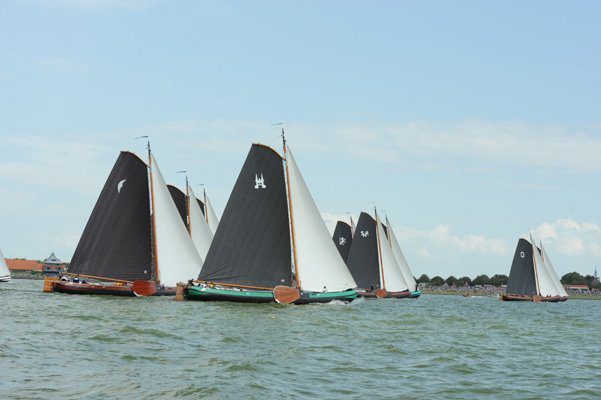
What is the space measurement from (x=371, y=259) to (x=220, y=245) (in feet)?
170

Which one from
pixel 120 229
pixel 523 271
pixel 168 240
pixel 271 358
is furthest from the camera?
pixel 523 271

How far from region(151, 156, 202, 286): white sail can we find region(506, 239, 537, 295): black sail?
66.1m

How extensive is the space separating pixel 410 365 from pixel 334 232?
91.2 m

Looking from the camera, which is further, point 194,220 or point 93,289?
point 194,220

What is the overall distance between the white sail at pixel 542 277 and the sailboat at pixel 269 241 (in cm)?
6764

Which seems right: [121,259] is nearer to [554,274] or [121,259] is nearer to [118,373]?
[118,373]

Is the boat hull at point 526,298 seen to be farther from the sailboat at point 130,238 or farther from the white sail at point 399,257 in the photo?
the sailboat at point 130,238

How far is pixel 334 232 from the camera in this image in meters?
118

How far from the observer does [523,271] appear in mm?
117938

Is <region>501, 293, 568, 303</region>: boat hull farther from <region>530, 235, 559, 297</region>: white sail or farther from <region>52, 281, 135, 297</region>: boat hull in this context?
<region>52, 281, 135, 297</region>: boat hull

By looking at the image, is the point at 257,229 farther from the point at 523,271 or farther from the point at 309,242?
the point at 523,271

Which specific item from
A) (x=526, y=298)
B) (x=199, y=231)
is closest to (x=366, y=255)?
(x=526, y=298)

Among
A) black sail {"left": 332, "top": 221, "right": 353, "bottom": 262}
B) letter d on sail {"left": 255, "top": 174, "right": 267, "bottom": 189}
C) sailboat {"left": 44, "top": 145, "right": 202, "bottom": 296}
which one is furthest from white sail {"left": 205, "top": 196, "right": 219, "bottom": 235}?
letter d on sail {"left": 255, "top": 174, "right": 267, "bottom": 189}

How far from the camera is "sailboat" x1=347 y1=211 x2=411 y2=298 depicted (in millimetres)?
106000
